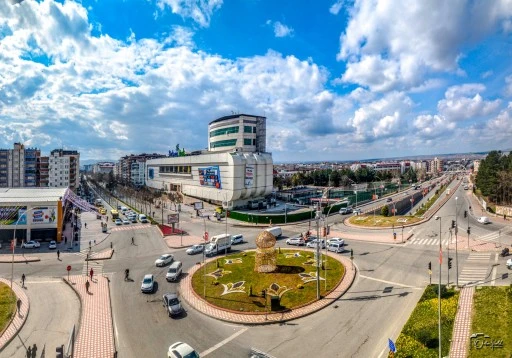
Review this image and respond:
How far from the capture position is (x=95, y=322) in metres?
23.9

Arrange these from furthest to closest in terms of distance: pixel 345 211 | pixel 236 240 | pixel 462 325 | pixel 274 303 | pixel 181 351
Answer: pixel 345 211 < pixel 236 240 < pixel 274 303 < pixel 462 325 < pixel 181 351

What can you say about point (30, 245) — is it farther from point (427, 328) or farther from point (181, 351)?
point (427, 328)

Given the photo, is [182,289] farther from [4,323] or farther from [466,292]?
[466,292]

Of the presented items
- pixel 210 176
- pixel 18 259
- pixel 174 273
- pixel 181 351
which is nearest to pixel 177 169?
→ pixel 210 176

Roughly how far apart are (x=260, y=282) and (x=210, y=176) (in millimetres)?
57202

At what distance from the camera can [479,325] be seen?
2062cm

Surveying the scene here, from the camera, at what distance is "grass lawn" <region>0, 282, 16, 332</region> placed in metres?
24.0

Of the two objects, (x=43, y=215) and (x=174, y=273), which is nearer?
(x=174, y=273)

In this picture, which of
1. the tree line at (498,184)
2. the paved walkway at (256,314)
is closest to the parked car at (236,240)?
the paved walkway at (256,314)

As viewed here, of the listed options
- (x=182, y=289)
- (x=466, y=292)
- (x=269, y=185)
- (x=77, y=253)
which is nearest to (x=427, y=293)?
(x=466, y=292)

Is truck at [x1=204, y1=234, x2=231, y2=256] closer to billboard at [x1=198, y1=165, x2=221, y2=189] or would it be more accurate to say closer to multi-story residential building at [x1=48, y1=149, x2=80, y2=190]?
billboard at [x1=198, y1=165, x2=221, y2=189]

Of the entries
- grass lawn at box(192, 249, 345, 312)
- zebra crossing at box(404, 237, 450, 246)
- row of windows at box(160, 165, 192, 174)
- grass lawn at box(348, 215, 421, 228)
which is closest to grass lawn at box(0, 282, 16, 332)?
grass lawn at box(192, 249, 345, 312)

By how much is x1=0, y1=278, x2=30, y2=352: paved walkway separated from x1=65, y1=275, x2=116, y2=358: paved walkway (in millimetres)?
3950

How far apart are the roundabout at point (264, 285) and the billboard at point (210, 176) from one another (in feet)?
145
